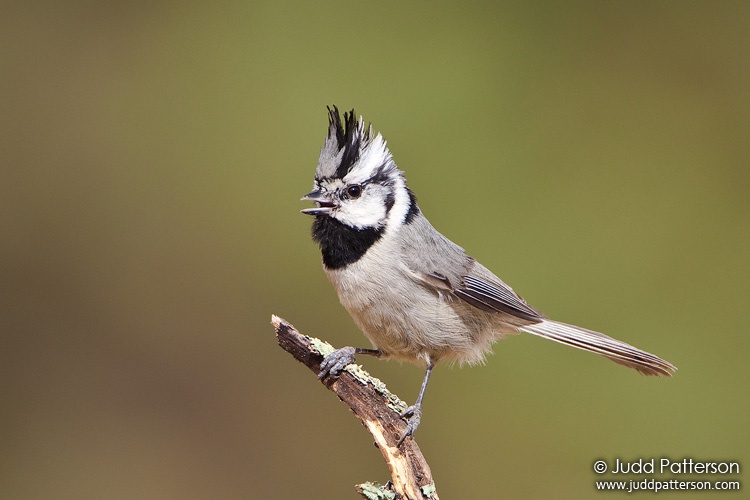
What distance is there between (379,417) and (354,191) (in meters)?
0.69

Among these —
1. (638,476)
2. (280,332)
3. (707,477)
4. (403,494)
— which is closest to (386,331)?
(280,332)

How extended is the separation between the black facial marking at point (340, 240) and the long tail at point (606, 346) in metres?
0.66

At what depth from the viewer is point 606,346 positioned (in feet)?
8.21

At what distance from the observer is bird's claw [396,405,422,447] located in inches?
81.7

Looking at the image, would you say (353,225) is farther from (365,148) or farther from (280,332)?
(280,332)

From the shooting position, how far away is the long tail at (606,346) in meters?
2.45

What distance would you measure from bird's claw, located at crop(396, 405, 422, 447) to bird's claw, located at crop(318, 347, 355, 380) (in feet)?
0.74

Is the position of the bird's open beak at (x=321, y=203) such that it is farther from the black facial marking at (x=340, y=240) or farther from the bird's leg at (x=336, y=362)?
the bird's leg at (x=336, y=362)

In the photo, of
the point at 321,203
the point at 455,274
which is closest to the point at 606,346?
the point at 455,274

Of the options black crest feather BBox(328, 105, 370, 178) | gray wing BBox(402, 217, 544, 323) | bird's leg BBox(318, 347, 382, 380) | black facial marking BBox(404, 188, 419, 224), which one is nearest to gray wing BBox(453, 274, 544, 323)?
gray wing BBox(402, 217, 544, 323)

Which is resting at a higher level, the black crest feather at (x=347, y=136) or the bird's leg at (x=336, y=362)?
the black crest feather at (x=347, y=136)

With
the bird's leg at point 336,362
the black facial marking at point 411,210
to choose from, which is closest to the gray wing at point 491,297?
the black facial marking at point 411,210

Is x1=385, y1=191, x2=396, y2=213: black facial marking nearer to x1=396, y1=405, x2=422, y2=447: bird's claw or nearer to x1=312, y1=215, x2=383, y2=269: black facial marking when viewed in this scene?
x1=312, y1=215, x2=383, y2=269: black facial marking

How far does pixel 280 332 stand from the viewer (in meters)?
2.22
